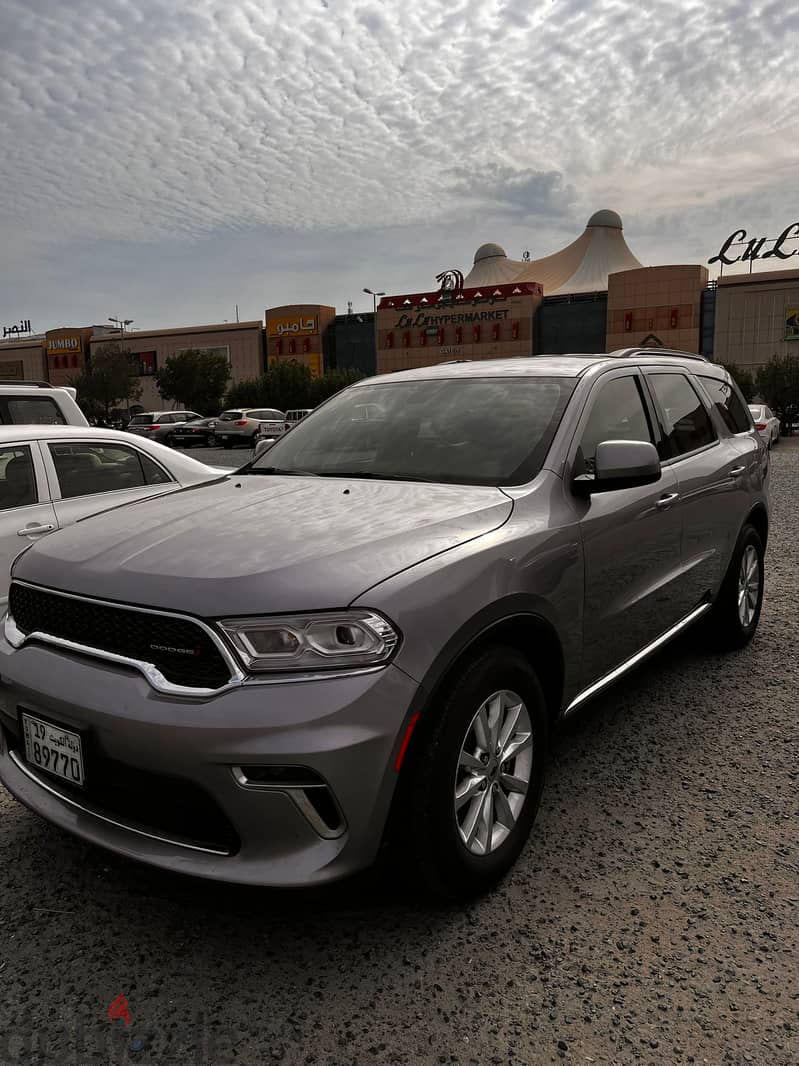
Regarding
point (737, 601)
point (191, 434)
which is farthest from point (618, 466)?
point (191, 434)

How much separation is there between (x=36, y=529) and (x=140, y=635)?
2.82 metres

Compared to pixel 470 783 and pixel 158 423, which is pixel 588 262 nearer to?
pixel 158 423

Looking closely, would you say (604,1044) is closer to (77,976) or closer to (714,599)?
(77,976)

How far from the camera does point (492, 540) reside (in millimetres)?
2506

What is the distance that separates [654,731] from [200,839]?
2.42 m

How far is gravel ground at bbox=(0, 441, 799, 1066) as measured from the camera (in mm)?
1997

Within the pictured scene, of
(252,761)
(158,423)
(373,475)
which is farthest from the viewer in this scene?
(158,423)

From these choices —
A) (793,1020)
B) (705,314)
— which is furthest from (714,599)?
(705,314)

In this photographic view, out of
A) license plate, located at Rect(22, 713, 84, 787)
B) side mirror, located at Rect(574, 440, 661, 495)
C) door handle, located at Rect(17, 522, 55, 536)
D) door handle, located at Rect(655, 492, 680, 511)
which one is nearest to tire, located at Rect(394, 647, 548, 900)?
side mirror, located at Rect(574, 440, 661, 495)

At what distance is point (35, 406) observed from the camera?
6.61 metres

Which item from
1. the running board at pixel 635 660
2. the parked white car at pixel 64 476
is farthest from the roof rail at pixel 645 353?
the parked white car at pixel 64 476

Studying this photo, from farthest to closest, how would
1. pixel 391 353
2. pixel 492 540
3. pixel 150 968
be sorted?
pixel 391 353 < pixel 492 540 < pixel 150 968

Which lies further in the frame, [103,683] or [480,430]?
[480,430]

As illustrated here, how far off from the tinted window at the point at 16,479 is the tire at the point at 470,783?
11.2 feet
